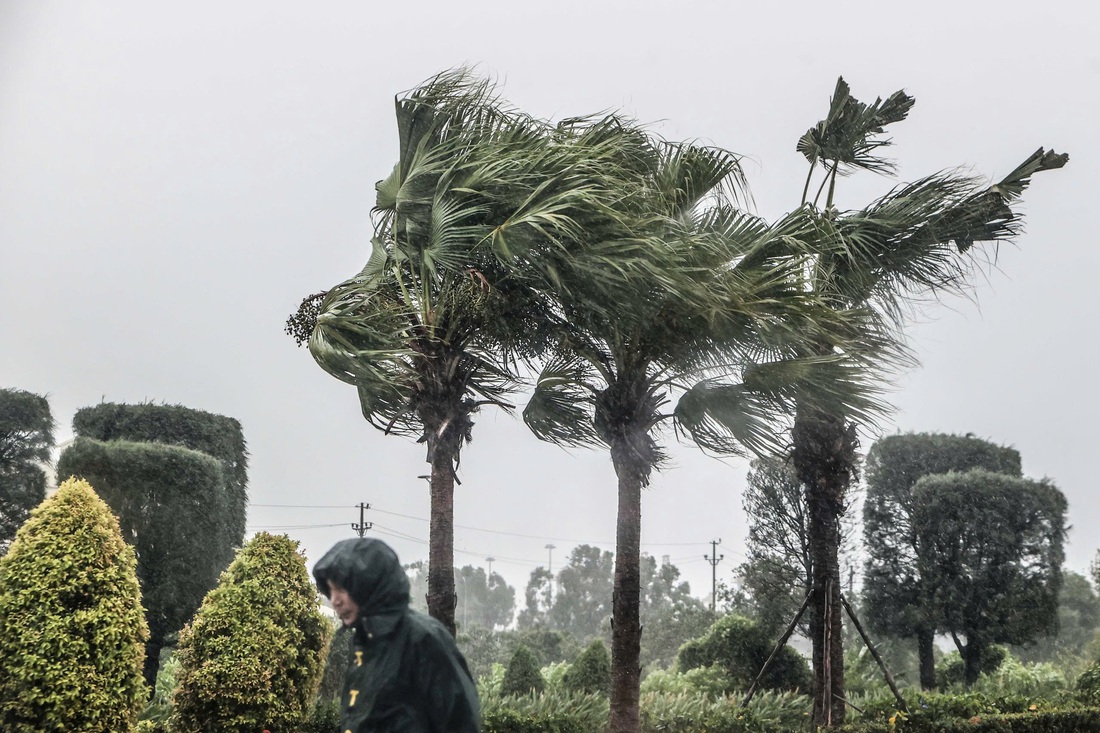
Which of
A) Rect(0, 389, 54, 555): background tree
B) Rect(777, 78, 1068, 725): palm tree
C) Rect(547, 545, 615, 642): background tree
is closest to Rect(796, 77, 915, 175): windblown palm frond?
Rect(777, 78, 1068, 725): palm tree

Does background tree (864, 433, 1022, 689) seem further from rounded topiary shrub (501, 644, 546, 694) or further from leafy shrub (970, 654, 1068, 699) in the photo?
rounded topiary shrub (501, 644, 546, 694)

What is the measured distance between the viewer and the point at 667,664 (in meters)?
27.8

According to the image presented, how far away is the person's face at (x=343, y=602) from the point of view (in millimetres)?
3332

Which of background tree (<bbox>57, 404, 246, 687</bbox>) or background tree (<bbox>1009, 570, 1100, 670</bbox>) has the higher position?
background tree (<bbox>57, 404, 246, 687</bbox>)

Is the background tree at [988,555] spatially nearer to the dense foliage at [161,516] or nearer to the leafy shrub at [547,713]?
the leafy shrub at [547,713]

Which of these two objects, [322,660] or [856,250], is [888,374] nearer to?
[856,250]

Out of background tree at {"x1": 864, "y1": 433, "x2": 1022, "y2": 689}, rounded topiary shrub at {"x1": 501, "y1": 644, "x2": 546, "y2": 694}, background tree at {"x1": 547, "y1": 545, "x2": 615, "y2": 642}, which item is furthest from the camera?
background tree at {"x1": 547, "y1": 545, "x2": 615, "y2": 642}

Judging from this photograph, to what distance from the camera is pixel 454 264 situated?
1146cm

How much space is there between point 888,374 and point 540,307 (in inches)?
167

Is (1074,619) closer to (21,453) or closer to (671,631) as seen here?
(671,631)

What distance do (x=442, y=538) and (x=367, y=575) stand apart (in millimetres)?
8127

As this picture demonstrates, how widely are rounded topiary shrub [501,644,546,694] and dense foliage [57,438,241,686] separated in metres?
5.81

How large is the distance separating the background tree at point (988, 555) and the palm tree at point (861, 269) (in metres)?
11.0

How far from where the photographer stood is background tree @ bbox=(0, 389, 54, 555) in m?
18.6
